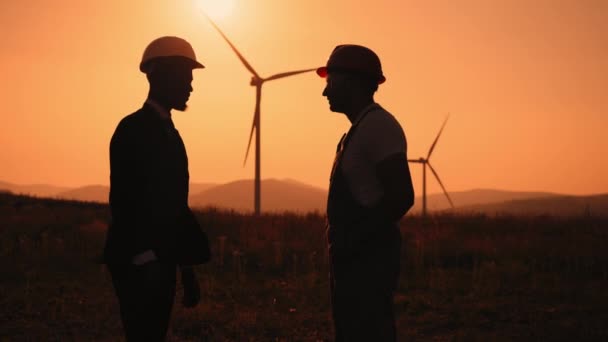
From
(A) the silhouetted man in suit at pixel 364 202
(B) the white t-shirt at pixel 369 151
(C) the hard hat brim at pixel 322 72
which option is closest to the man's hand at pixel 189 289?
(A) the silhouetted man in suit at pixel 364 202

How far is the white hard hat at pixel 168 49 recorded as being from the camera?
3510 mm

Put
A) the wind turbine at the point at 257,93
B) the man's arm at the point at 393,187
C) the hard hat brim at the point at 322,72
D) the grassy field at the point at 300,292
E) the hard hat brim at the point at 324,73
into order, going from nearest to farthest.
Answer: the man's arm at the point at 393,187
the hard hat brim at the point at 324,73
the hard hat brim at the point at 322,72
the grassy field at the point at 300,292
the wind turbine at the point at 257,93

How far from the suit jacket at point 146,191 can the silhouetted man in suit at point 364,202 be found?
0.87 meters

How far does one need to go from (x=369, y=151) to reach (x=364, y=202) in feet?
0.91

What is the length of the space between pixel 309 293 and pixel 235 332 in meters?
2.41

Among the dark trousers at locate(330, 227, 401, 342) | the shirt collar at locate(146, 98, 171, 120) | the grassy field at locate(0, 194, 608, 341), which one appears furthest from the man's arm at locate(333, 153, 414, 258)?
the grassy field at locate(0, 194, 608, 341)

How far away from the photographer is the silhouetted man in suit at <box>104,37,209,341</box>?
3299 millimetres

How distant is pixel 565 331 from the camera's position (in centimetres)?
703

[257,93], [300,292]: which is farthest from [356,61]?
[257,93]

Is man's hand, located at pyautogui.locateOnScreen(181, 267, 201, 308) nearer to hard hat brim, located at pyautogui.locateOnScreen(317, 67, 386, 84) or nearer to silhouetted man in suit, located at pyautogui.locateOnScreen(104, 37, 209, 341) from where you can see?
silhouetted man in suit, located at pyautogui.locateOnScreen(104, 37, 209, 341)

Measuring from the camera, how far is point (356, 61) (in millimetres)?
3480

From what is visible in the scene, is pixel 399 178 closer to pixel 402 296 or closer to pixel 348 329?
pixel 348 329

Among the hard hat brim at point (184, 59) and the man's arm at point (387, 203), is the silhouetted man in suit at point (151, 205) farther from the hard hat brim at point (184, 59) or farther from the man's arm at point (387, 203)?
the man's arm at point (387, 203)

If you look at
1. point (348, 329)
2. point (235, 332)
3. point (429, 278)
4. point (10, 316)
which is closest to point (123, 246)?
point (348, 329)
